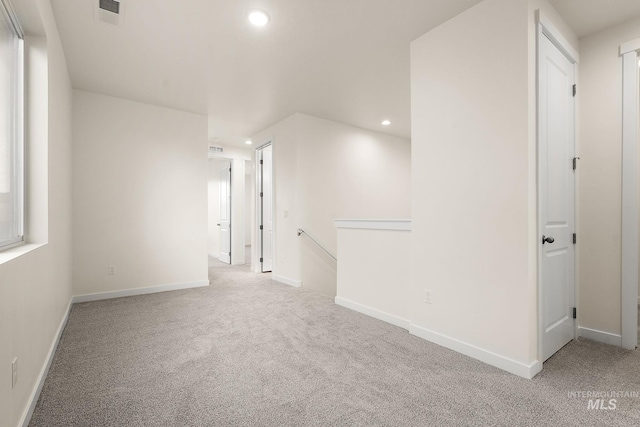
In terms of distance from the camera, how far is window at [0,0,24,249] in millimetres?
1725

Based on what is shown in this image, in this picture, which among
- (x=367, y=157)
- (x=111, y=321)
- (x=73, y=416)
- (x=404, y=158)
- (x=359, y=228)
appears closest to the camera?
(x=73, y=416)

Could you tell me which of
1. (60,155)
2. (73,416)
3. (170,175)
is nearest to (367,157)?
(170,175)

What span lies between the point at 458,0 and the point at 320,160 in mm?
3069

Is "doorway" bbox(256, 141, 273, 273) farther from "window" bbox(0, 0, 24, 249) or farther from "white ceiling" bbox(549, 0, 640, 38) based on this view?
"white ceiling" bbox(549, 0, 640, 38)

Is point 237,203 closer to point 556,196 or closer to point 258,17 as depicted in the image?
point 258,17

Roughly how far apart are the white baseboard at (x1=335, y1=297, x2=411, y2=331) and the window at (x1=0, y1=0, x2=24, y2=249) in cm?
290

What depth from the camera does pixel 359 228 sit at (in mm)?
3447

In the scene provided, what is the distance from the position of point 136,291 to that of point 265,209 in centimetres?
257

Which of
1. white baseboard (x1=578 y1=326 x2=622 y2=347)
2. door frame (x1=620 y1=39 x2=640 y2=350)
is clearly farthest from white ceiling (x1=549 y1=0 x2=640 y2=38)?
white baseboard (x1=578 y1=326 x2=622 y2=347)

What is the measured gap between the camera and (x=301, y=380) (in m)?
2.00

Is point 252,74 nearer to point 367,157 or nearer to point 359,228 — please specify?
point 359,228

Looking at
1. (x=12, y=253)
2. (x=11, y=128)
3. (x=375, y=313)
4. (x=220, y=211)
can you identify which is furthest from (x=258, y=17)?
(x=220, y=211)

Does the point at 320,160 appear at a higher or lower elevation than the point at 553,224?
higher

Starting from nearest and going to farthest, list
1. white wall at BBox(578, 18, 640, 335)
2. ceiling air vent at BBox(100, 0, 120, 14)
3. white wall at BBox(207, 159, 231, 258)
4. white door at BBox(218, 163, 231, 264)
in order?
ceiling air vent at BBox(100, 0, 120, 14) → white wall at BBox(578, 18, 640, 335) → white door at BBox(218, 163, 231, 264) → white wall at BBox(207, 159, 231, 258)
